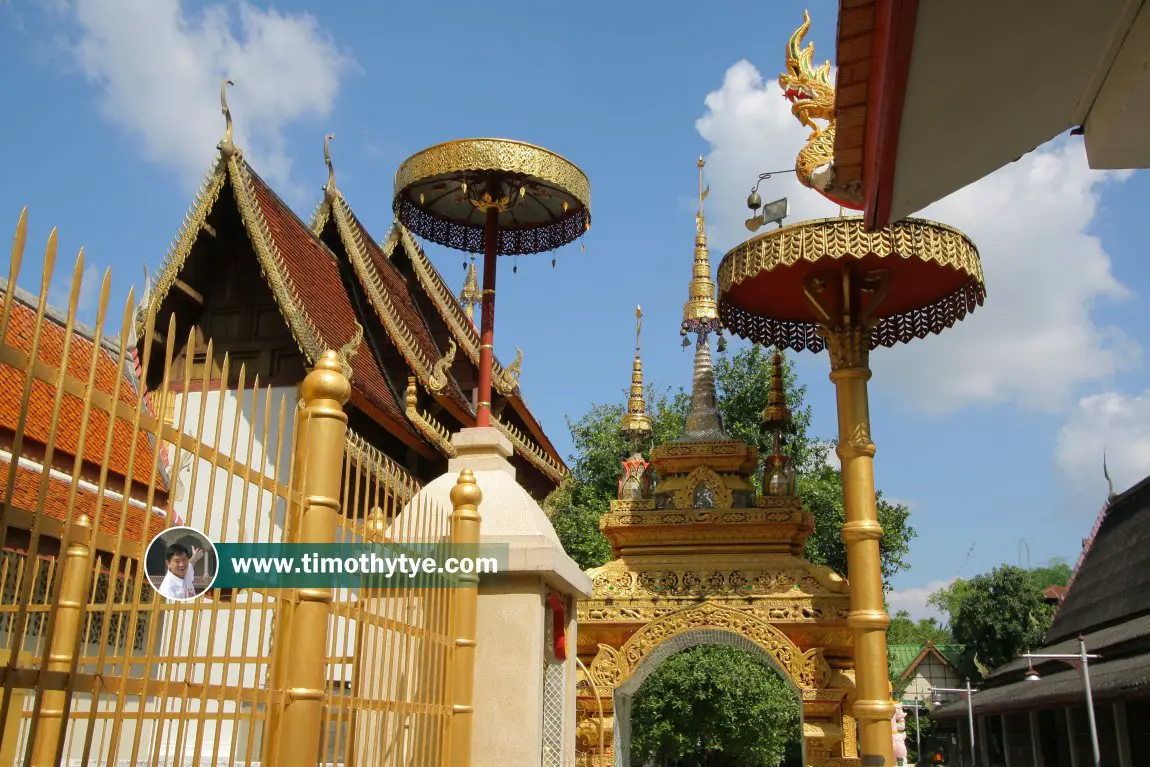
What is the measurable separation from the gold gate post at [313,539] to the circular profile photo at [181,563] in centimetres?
42

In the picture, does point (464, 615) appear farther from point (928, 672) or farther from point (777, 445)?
point (928, 672)

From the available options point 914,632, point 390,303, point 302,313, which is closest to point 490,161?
point 302,313

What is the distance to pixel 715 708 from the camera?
1938cm

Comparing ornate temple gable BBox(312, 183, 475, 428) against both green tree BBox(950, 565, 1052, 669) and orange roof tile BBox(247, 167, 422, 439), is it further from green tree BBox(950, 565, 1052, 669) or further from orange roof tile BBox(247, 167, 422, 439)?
green tree BBox(950, 565, 1052, 669)

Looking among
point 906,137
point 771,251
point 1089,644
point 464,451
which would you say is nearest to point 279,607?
point 906,137

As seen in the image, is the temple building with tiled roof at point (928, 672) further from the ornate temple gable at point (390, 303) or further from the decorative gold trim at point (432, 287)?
the ornate temple gable at point (390, 303)

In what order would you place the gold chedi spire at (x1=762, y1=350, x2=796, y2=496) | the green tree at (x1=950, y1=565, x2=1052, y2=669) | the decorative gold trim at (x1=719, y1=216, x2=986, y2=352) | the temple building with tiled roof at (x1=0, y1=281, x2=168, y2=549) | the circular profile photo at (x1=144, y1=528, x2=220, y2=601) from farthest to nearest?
the green tree at (x1=950, y1=565, x2=1052, y2=669) < the gold chedi spire at (x1=762, y1=350, x2=796, y2=496) < the decorative gold trim at (x1=719, y1=216, x2=986, y2=352) < the temple building with tiled roof at (x1=0, y1=281, x2=168, y2=549) < the circular profile photo at (x1=144, y1=528, x2=220, y2=601)

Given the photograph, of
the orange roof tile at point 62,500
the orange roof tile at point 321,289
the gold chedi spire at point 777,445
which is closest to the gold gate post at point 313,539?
the orange roof tile at point 62,500

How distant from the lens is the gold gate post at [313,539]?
2.71m

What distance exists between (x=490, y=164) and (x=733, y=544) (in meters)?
3.97

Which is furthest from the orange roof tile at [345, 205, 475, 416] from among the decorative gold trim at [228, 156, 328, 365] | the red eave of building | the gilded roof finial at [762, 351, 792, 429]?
the red eave of building

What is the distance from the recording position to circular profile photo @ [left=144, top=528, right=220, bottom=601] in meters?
2.32

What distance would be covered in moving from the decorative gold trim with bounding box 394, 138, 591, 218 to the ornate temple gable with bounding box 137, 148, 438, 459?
4079 millimetres

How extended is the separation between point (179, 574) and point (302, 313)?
9.91m
